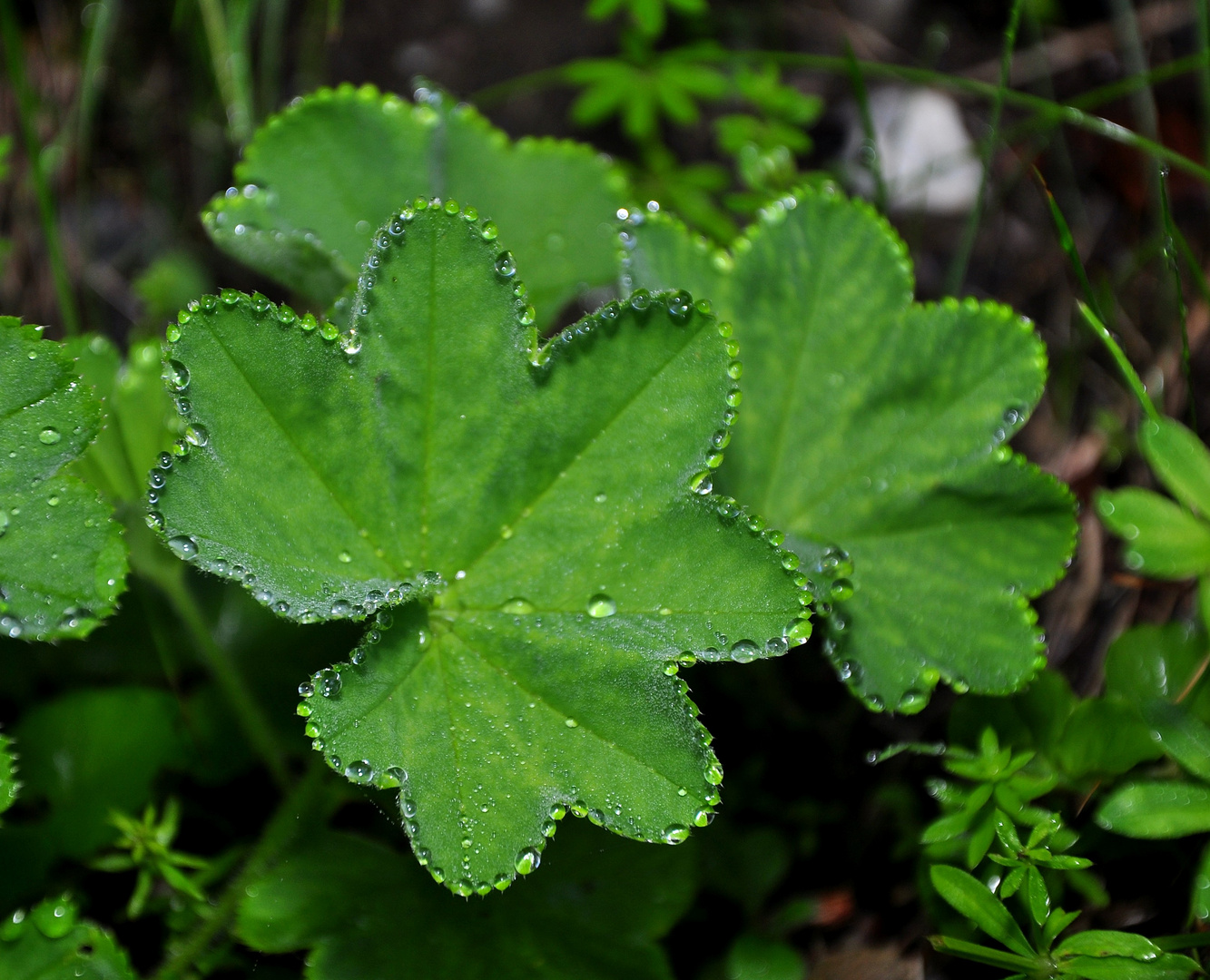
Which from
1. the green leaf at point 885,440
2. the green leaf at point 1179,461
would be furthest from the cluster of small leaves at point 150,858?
the green leaf at point 1179,461

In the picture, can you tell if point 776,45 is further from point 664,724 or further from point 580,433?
point 664,724

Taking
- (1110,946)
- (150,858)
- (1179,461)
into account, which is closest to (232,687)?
(150,858)

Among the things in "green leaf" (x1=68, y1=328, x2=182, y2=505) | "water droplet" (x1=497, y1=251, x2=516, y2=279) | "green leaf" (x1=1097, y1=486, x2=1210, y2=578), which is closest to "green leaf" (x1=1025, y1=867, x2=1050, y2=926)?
"green leaf" (x1=1097, y1=486, x2=1210, y2=578)

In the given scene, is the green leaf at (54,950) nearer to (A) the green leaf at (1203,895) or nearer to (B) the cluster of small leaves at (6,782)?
(B) the cluster of small leaves at (6,782)

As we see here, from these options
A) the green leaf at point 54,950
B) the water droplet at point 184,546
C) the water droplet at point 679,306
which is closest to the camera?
the water droplet at point 184,546

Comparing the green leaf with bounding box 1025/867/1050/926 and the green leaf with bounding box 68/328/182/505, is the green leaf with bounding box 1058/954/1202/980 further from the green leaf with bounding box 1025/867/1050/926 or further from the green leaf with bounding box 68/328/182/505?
the green leaf with bounding box 68/328/182/505

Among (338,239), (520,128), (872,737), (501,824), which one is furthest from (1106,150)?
(501,824)

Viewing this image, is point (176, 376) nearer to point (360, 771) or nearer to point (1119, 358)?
point (360, 771)
